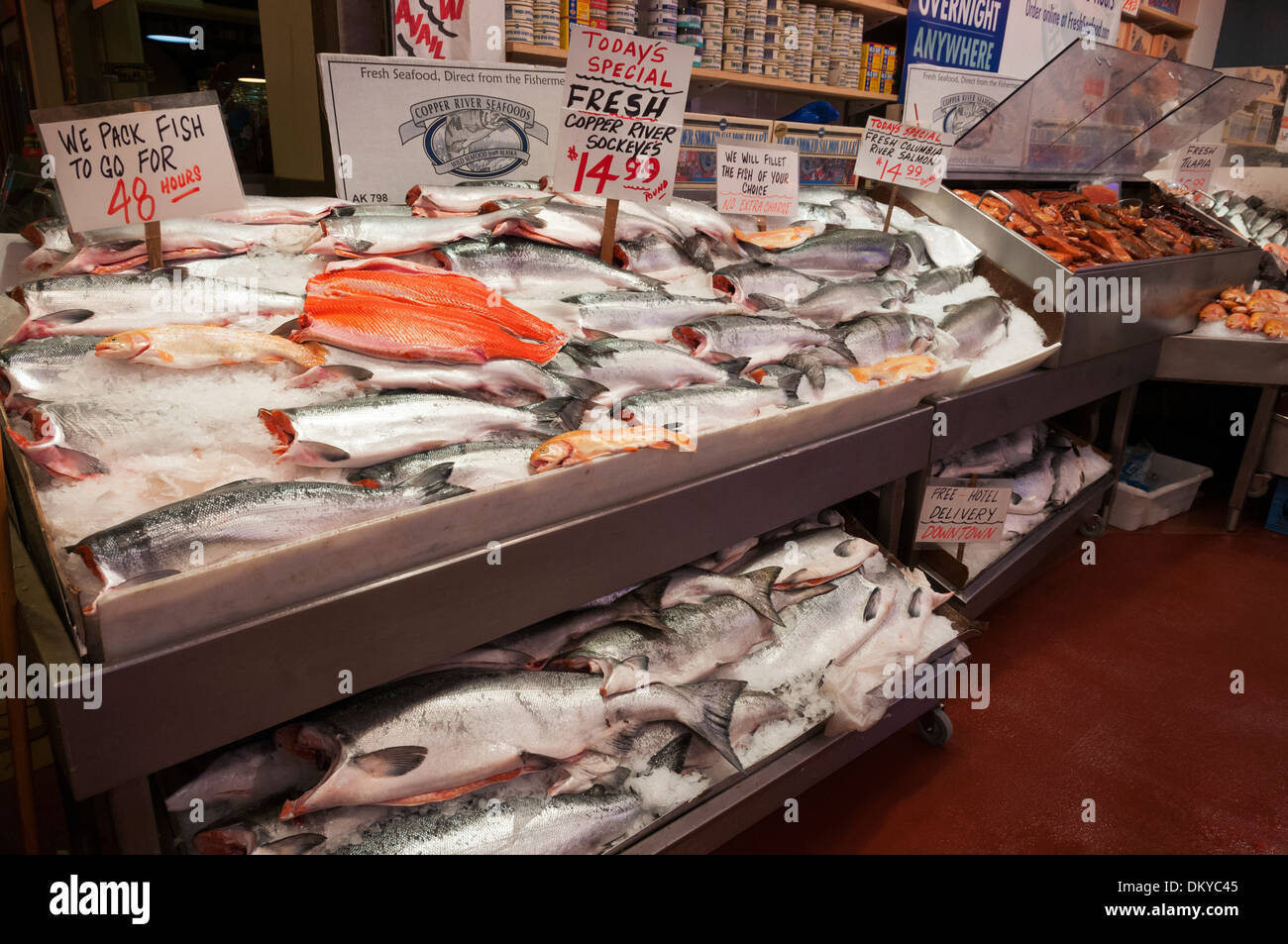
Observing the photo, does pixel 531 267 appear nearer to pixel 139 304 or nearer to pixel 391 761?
pixel 139 304

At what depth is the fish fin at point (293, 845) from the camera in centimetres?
135

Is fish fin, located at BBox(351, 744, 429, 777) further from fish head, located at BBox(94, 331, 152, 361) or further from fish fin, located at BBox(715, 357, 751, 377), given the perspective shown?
fish fin, located at BBox(715, 357, 751, 377)

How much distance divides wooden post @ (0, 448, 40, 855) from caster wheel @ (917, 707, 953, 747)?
7.91 ft

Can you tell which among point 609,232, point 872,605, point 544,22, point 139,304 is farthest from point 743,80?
point 139,304

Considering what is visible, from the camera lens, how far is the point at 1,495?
1.29 m

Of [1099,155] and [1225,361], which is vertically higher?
[1099,155]

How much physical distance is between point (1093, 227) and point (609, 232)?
300cm

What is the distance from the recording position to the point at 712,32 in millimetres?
4930

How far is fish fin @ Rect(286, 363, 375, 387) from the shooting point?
5.53 feet

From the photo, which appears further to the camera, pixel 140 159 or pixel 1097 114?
pixel 1097 114

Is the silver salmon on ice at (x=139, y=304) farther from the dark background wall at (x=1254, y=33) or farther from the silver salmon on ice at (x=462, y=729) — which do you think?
the dark background wall at (x=1254, y=33)

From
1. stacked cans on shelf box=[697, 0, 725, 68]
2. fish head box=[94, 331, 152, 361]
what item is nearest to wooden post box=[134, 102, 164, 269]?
fish head box=[94, 331, 152, 361]
